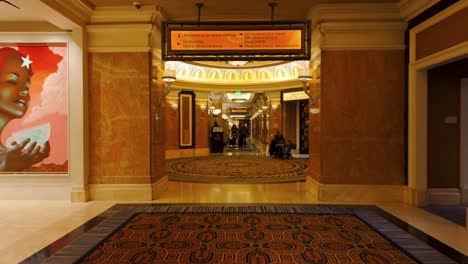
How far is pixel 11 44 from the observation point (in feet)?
15.7

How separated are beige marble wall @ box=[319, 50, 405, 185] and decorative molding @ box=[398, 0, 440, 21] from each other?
1.86ft

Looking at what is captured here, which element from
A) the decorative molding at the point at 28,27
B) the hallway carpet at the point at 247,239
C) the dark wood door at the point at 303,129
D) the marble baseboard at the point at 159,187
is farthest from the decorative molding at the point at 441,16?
the dark wood door at the point at 303,129

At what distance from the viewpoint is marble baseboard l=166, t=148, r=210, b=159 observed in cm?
1203

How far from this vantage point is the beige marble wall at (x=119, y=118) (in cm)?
480

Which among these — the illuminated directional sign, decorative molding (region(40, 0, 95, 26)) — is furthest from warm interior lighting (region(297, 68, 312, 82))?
decorative molding (region(40, 0, 95, 26))

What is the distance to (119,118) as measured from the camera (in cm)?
482

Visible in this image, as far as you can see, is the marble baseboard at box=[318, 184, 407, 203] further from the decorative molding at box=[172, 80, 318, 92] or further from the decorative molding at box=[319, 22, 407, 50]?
the decorative molding at box=[172, 80, 318, 92]

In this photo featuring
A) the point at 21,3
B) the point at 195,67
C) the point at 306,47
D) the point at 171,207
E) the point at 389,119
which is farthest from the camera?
the point at 195,67

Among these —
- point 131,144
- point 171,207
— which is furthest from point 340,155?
point 131,144

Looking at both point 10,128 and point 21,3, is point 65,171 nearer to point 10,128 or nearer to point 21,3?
point 10,128

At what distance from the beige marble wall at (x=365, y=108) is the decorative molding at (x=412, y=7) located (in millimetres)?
565

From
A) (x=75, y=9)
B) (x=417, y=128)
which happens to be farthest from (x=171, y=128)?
(x=417, y=128)

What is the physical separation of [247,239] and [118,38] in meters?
3.81

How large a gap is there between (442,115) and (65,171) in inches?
245
